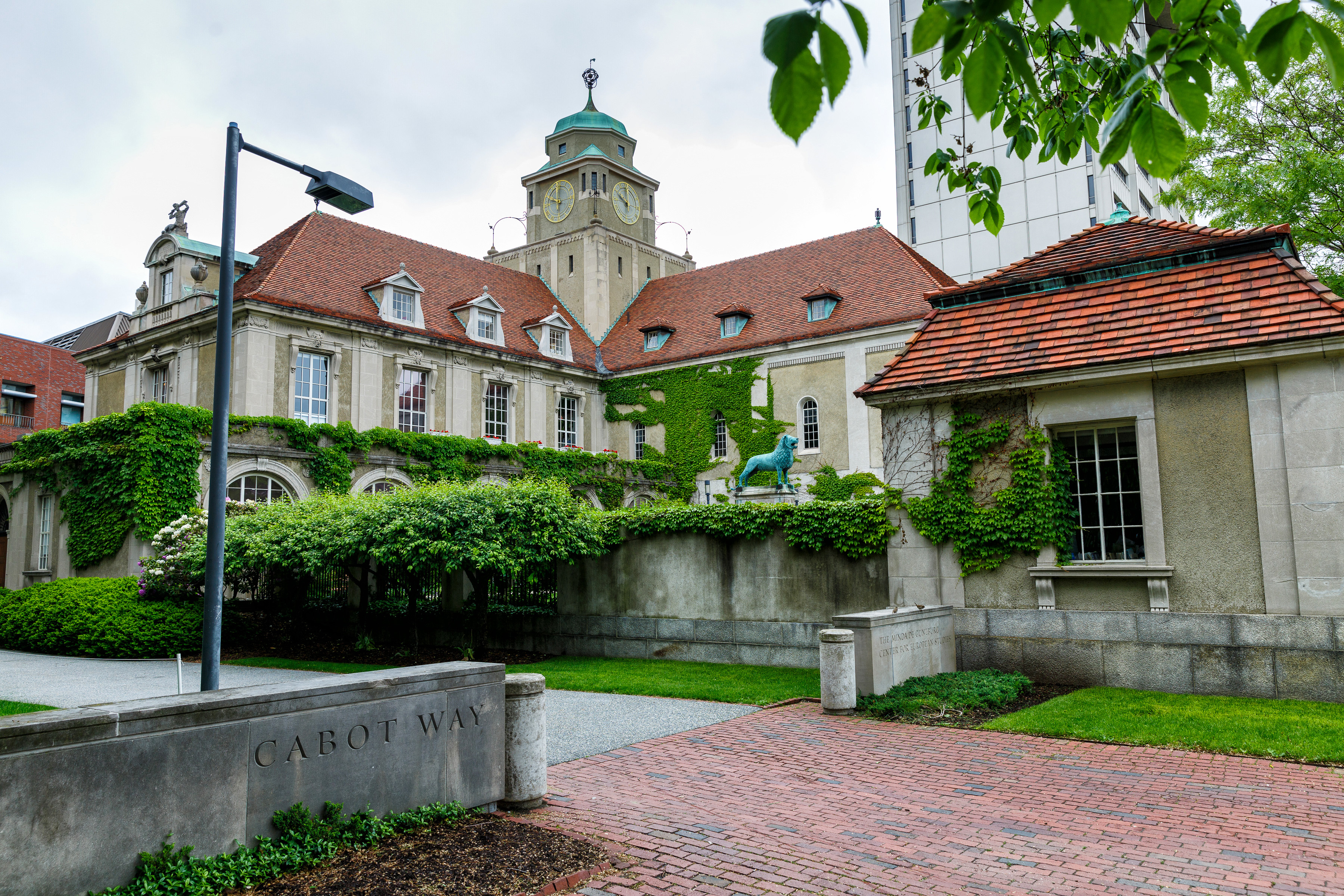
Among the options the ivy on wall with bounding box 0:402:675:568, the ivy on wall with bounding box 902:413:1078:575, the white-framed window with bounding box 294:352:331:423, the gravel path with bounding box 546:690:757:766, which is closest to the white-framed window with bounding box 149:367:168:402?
the white-framed window with bounding box 294:352:331:423

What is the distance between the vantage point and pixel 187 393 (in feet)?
103

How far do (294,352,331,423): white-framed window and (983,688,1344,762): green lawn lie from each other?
26.3 metres

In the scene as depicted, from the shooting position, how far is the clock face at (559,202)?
4716 centimetres

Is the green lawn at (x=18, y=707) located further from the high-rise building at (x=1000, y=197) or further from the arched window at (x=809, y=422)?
the high-rise building at (x=1000, y=197)

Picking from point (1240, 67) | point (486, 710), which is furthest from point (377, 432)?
point (1240, 67)

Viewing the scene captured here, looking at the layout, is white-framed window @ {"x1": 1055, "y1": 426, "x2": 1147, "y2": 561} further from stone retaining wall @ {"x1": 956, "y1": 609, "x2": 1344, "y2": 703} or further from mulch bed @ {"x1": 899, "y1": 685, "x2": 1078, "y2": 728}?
mulch bed @ {"x1": 899, "y1": 685, "x2": 1078, "y2": 728}

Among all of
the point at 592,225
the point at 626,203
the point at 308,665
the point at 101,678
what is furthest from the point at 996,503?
the point at 626,203

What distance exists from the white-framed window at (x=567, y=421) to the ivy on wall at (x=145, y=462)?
383 inches

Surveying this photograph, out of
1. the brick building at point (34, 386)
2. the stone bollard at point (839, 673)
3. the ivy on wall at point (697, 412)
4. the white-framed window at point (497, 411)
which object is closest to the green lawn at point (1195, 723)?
the stone bollard at point (839, 673)

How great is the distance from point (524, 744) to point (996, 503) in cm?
867

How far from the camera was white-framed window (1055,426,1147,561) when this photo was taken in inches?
496

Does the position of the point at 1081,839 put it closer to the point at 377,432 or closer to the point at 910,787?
the point at 910,787

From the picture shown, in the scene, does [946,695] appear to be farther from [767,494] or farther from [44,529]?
[44,529]

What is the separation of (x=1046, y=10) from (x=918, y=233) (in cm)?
5022
